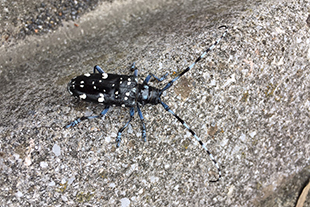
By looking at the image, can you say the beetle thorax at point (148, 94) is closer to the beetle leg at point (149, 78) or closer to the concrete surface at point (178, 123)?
the beetle leg at point (149, 78)

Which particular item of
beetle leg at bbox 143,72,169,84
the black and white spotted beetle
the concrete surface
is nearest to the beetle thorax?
the black and white spotted beetle

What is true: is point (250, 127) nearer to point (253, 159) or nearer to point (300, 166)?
point (253, 159)

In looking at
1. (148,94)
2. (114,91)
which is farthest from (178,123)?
(114,91)

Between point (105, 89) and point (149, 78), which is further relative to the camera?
point (149, 78)

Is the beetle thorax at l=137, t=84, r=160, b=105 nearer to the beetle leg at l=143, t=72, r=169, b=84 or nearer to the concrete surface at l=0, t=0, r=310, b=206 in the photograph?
the beetle leg at l=143, t=72, r=169, b=84

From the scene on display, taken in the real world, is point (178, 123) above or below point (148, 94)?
below

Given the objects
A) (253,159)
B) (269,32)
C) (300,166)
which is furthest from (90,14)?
(300,166)

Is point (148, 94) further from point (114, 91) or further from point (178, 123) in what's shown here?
point (178, 123)

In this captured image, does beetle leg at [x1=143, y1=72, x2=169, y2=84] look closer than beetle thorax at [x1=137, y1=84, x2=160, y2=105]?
No
